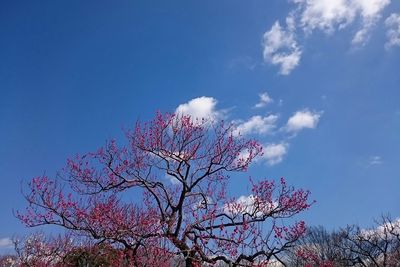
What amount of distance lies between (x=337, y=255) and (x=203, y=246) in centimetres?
2624

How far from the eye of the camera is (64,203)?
8844 mm

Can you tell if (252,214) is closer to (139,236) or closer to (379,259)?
(139,236)

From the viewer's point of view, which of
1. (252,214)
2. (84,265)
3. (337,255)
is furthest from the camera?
(337,255)

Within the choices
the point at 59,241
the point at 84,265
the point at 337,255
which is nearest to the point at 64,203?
the point at 84,265

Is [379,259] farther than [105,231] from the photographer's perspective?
Yes

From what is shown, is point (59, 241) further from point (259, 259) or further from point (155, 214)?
point (259, 259)

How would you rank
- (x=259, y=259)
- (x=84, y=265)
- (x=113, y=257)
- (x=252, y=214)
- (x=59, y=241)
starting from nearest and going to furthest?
(x=259, y=259) < (x=252, y=214) < (x=113, y=257) < (x=84, y=265) < (x=59, y=241)

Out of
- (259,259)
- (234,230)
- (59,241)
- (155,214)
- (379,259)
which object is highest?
(379,259)

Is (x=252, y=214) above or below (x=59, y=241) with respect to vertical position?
below

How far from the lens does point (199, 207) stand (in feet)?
31.1

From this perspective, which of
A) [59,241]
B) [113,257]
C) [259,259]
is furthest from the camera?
[59,241]

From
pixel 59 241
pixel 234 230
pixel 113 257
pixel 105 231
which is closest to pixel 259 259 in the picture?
pixel 234 230

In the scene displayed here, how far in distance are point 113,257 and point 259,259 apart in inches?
152

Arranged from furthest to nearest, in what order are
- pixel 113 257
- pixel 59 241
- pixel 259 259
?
pixel 59 241, pixel 113 257, pixel 259 259
